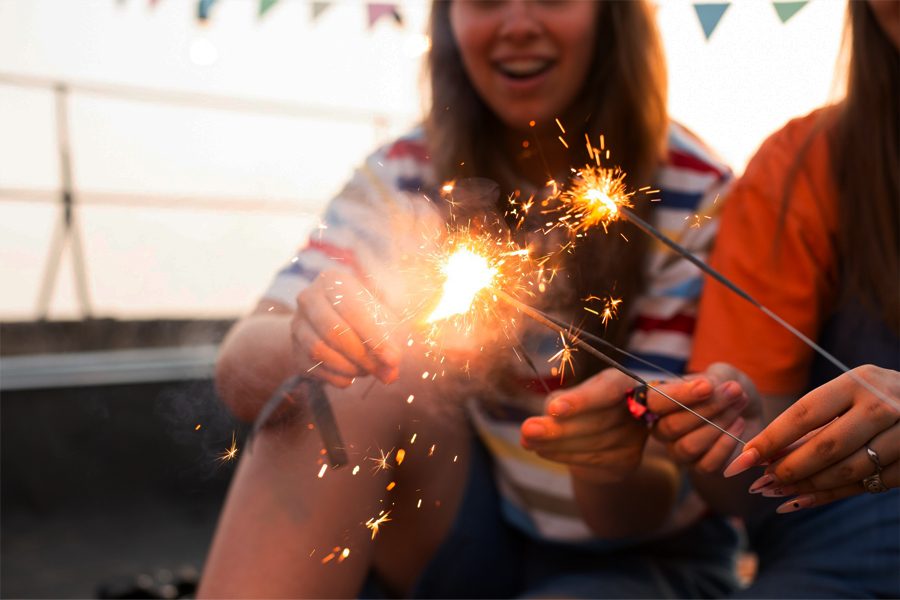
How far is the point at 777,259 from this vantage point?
0.69m

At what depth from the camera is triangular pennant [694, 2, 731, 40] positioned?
2.02 feet

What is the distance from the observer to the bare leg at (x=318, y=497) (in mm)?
557

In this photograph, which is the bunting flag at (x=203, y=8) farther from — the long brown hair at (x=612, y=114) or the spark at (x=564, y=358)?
the spark at (x=564, y=358)

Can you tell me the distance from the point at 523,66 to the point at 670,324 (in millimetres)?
261

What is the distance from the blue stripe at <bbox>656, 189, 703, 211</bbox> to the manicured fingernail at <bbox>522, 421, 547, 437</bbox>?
26 centimetres

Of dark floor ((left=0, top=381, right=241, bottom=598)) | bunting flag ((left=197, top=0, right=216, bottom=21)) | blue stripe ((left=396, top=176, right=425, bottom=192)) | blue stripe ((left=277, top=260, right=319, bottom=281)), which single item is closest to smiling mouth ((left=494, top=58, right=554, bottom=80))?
blue stripe ((left=396, top=176, right=425, bottom=192))

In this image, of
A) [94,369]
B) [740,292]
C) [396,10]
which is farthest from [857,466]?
[94,369]

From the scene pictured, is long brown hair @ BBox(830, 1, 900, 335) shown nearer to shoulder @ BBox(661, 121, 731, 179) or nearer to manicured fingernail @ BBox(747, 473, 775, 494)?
shoulder @ BBox(661, 121, 731, 179)

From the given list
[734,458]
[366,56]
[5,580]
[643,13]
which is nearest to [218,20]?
[366,56]

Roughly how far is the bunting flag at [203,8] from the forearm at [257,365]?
37cm

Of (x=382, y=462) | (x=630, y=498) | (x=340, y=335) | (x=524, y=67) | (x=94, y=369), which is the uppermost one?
(x=524, y=67)

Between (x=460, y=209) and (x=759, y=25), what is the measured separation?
269 millimetres

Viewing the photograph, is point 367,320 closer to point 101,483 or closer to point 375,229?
point 375,229

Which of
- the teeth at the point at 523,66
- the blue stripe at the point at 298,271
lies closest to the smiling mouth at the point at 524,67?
the teeth at the point at 523,66
